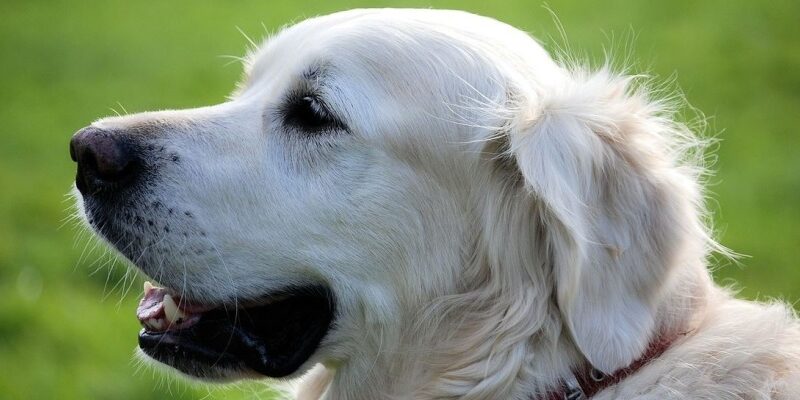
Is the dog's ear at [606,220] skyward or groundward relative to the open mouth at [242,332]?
skyward

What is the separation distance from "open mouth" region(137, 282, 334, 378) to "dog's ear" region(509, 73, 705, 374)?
0.80 meters

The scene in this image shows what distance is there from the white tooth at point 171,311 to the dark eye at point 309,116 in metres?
0.71

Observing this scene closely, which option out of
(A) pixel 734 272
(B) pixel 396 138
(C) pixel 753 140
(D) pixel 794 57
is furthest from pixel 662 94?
(D) pixel 794 57

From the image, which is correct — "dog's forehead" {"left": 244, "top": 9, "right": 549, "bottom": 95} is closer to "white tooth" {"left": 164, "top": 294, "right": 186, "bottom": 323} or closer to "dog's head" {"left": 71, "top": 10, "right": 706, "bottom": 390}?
"dog's head" {"left": 71, "top": 10, "right": 706, "bottom": 390}

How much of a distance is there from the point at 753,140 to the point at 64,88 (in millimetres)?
6981

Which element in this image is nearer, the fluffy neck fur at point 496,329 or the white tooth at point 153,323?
the fluffy neck fur at point 496,329

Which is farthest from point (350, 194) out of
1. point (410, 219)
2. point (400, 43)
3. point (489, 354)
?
point (489, 354)

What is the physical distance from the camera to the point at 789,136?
9.94 m

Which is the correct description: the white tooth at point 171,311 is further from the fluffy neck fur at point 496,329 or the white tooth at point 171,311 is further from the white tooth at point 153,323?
the fluffy neck fur at point 496,329

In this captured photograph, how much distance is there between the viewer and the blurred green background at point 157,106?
622 centimetres

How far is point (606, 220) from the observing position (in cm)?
310

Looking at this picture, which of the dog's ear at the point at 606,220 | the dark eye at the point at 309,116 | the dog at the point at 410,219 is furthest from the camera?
the dark eye at the point at 309,116

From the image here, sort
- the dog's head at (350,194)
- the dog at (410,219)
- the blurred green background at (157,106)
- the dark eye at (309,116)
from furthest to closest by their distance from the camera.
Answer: the blurred green background at (157,106), the dark eye at (309,116), the dog's head at (350,194), the dog at (410,219)

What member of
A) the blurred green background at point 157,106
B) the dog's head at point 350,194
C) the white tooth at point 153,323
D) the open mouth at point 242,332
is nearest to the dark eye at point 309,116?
the dog's head at point 350,194
